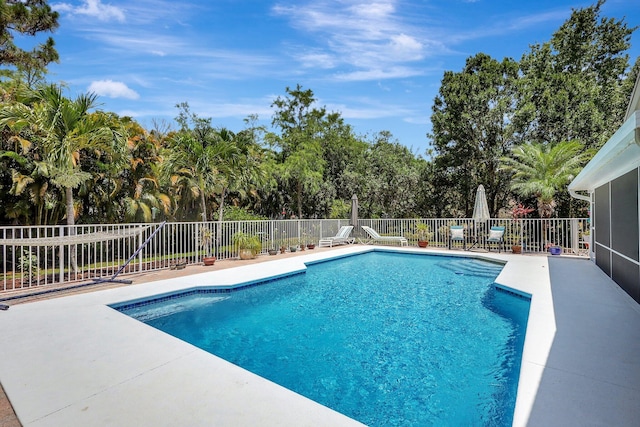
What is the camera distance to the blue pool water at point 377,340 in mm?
3096

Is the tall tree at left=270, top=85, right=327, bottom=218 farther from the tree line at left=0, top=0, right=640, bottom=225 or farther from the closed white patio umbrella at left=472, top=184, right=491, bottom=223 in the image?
the closed white patio umbrella at left=472, top=184, right=491, bottom=223

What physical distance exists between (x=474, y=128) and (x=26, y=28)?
18615mm

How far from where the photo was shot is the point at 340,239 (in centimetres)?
1553

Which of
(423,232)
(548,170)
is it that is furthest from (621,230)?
(548,170)

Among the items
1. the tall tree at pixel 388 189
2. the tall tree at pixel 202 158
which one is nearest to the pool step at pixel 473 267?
the tall tree at pixel 202 158

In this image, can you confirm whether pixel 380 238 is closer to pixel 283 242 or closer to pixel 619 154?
pixel 283 242

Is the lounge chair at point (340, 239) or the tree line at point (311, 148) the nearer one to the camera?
the tree line at point (311, 148)

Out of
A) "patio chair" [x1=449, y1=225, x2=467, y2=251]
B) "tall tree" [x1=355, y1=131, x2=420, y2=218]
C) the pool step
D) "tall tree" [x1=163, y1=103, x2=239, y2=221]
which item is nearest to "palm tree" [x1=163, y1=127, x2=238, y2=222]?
"tall tree" [x1=163, y1=103, x2=239, y2=221]

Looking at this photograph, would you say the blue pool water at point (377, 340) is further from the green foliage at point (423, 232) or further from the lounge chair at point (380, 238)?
the lounge chair at point (380, 238)

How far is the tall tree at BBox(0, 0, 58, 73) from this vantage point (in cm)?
973

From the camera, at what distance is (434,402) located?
3.08 m

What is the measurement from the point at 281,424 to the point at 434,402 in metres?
1.53

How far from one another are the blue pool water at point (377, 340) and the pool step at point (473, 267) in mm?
1387

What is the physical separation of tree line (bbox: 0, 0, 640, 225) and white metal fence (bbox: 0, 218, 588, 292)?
1.00 m
